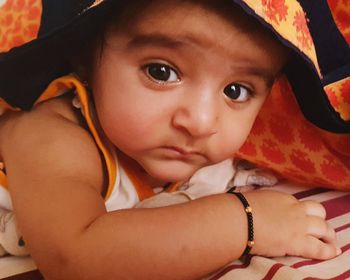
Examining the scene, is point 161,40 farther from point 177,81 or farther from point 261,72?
point 261,72

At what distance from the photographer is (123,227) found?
622 millimetres

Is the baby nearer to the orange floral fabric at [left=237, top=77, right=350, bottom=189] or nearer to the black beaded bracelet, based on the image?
the black beaded bracelet

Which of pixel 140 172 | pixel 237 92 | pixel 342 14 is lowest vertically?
pixel 140 172

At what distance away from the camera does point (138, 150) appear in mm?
767

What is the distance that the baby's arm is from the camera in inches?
24.0

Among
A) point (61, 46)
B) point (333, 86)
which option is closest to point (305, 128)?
point (333, 86)

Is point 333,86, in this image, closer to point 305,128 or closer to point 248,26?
point 305,128

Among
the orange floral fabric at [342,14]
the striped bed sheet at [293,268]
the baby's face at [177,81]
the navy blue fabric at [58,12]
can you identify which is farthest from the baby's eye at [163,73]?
the orange floral fabric at [342,14]

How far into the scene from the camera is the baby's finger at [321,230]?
0.72 meters

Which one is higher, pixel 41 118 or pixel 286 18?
pixel 286 18

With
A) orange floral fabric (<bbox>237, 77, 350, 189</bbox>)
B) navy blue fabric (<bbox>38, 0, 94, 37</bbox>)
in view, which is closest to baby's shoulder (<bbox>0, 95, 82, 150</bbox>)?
navy blue fabric (<bbox>38, 0, 94, 37</bbox>)

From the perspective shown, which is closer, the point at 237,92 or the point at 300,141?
the point at 237,92

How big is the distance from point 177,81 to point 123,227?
21 centimetres

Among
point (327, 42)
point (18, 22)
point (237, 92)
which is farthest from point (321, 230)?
point (18, 22)
